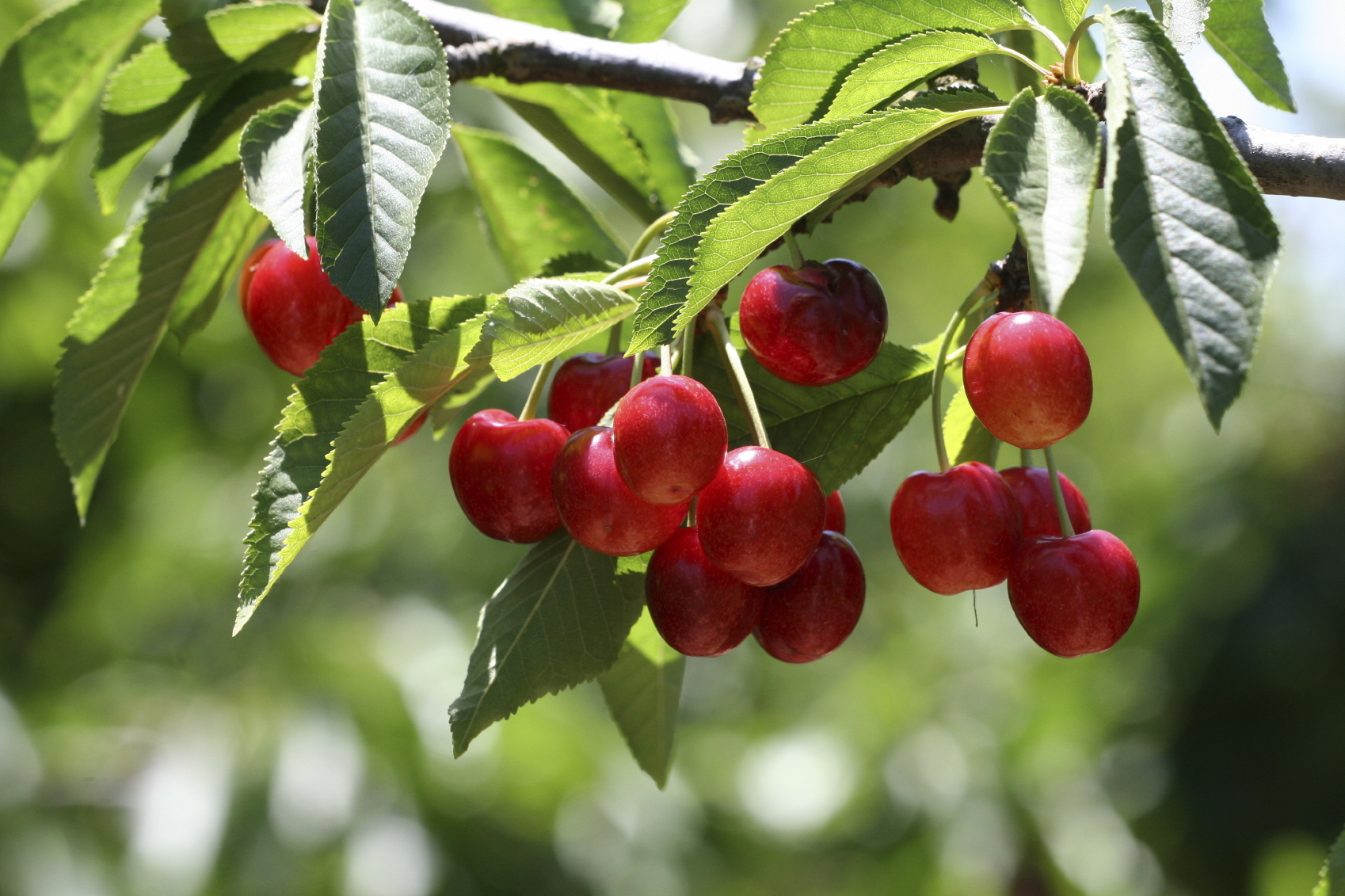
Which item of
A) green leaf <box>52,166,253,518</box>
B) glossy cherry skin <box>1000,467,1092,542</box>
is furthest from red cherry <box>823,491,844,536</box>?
green leaf <box>52,166,253,518</box>

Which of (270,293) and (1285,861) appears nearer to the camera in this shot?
(270,293)

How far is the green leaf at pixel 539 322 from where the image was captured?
75 centimetres

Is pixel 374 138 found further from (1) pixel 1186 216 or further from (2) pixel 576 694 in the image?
(2) pixel 576 694

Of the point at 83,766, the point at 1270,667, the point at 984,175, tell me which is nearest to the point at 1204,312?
the point at 984,175

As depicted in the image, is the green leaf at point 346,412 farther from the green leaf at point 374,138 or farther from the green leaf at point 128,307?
the green leaf at point 128,307

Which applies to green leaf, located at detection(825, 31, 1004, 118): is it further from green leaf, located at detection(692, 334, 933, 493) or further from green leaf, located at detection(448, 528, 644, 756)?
green leaf, located at detection(448, 528, 644, 756)

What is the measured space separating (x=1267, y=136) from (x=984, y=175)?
378mm

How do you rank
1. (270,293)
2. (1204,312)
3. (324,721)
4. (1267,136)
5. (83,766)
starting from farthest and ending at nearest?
1. (83,766)
2. (324,721)
3. (270,293)
4. (1267,136)
5. (1204,312)

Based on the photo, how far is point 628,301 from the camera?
0.83 meters

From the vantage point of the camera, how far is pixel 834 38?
33.0 inches

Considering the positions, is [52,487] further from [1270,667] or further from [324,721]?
[1270,667]

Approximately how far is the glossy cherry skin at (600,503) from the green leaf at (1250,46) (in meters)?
0.71

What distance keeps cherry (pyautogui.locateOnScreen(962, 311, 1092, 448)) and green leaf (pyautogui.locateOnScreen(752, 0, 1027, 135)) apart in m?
0.25

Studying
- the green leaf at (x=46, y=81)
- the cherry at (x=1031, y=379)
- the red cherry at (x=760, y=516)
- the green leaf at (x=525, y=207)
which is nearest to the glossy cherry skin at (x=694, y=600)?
the red cherry at (x=760, y=516)
